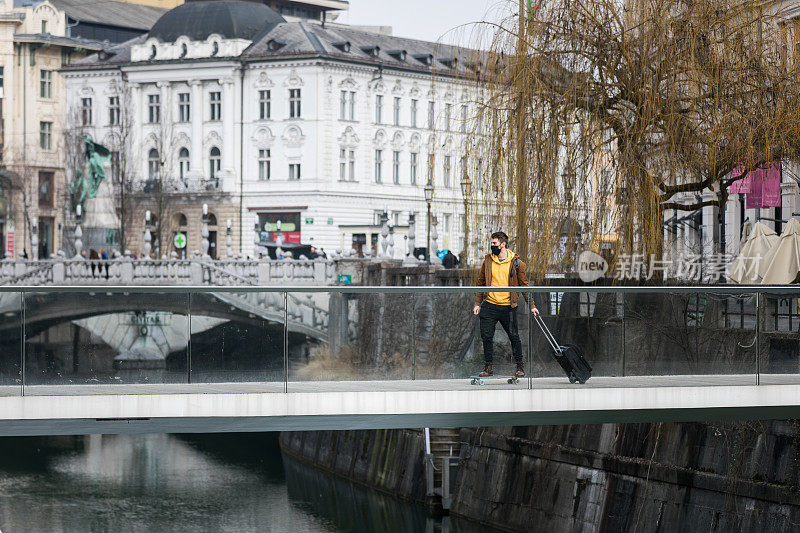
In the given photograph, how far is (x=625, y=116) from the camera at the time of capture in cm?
2623

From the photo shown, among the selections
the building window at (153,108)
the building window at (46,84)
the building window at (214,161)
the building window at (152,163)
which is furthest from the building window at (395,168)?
the building window at (46,84)

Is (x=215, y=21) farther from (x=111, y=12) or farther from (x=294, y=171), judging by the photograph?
(x=111, y=12)

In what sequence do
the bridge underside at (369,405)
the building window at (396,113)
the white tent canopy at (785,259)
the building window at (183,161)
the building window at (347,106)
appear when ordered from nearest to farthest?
the bridge underside at (369,405)
the white tent canopy at (785,259)
the building window at (347,106)
the building window at (396,113)
the building window at (183,161)

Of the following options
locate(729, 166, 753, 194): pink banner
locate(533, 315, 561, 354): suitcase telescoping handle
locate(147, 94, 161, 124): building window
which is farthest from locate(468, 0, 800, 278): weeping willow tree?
locate(147, 94, 161, 124): building window

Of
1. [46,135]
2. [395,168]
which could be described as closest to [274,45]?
[395,168]

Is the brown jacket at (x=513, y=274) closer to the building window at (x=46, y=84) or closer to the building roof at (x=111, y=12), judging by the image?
the building window at (x=46, y=84)

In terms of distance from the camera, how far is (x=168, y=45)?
88.6 meters

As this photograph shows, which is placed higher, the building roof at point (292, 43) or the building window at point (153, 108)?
the building roof at point (292, 43)

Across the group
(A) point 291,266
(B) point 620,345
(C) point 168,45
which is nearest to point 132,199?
(C) point 168,45

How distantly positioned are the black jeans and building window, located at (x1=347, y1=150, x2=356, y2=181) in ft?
220

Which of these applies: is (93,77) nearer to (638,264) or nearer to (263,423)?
(638,264)

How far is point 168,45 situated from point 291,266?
1251 inches

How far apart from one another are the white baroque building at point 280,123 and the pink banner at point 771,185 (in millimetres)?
49769

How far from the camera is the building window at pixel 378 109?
284ft
